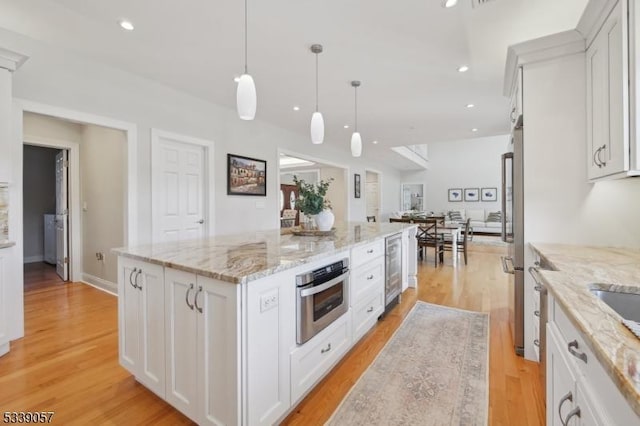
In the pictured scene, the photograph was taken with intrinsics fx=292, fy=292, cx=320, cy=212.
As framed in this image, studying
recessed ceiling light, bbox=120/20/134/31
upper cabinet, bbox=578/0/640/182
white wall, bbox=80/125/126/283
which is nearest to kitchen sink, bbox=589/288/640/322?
upper cabinet, bbox=578/0/640/182

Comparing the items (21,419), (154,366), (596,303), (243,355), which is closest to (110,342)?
(21,419)

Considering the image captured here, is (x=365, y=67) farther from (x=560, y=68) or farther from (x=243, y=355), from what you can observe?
(x=243, y=355)

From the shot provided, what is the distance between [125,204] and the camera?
312cm

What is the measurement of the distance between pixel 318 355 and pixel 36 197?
708 cm

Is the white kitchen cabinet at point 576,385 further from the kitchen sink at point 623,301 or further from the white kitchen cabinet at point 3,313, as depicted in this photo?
the white kitchen cabinet at point 3,313

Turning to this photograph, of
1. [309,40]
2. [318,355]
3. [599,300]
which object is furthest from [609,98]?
[318,355]

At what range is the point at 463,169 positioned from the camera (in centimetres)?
1136

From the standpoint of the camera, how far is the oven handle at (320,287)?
160 cm

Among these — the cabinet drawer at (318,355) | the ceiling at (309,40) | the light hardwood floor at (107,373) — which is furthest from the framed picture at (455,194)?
the cabinet drawer at (318,355)

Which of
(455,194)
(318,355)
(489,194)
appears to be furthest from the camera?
(455,194)

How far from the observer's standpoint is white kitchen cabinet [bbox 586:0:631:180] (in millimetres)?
1395

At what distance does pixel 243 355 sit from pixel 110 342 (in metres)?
1.92

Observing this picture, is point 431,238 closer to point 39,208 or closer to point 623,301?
point 623,301

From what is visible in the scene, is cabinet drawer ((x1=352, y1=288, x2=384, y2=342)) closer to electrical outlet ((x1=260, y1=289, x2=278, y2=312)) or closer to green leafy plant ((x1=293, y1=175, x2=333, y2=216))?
green leafy plant ((x1=293, y1=175, x2=333, y2=216))
